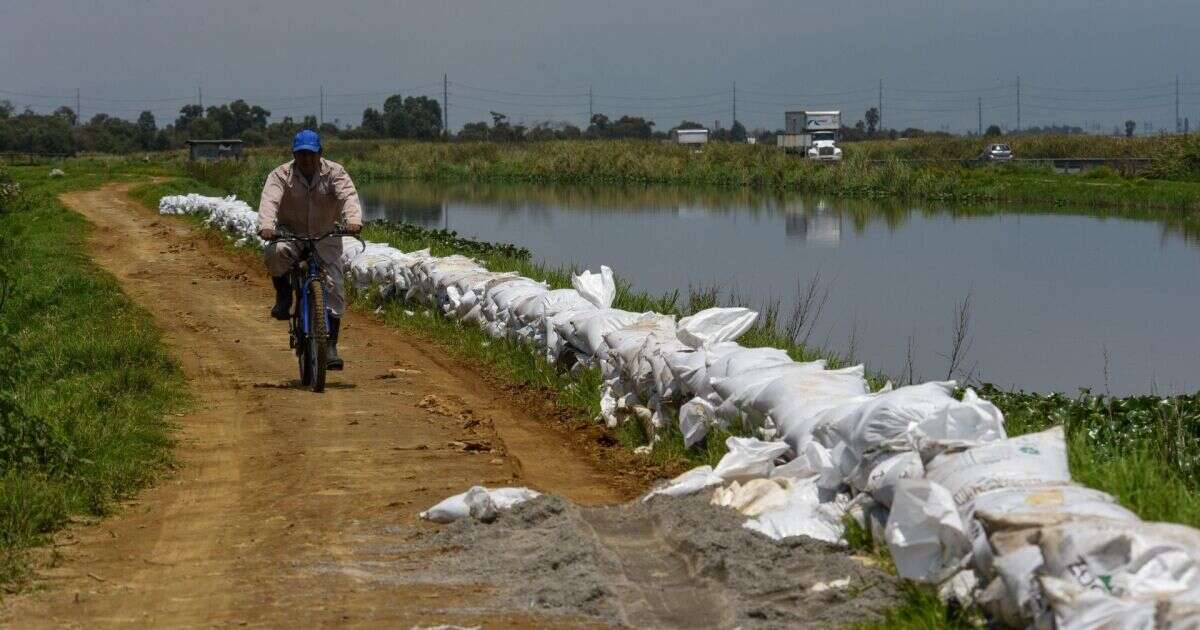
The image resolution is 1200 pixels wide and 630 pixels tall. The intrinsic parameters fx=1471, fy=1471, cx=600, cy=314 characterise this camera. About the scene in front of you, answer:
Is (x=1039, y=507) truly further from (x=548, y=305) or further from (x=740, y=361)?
(x=548, y=305)

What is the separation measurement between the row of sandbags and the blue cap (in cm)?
193

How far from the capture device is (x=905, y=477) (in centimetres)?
457

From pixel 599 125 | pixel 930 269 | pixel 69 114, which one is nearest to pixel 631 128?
pixel 599 125

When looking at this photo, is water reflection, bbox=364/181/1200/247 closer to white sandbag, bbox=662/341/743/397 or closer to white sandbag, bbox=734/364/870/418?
white sandbag, bbox=662/341/743/397

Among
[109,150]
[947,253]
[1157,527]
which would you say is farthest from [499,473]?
[109,150]

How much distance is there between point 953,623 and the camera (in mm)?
3902

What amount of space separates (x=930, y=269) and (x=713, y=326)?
13.9m

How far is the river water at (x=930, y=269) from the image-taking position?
1335cm

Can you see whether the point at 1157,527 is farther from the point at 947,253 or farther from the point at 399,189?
the point at 399,189

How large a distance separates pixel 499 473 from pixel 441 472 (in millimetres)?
259

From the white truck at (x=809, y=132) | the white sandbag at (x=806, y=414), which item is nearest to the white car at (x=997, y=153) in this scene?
the white truck at (x=809, y=132)

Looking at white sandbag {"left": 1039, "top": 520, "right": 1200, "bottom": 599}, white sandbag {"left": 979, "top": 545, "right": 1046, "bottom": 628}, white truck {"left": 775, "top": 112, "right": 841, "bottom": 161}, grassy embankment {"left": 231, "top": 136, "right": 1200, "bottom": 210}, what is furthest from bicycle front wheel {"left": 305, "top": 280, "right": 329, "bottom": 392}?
white truck {"left": 775, "top": 112, "right": 841, "bottom": 161}

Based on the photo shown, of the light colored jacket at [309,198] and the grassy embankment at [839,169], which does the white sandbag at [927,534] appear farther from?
the grassy embankment at [839,169]

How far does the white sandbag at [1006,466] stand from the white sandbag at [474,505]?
1.71 metres
